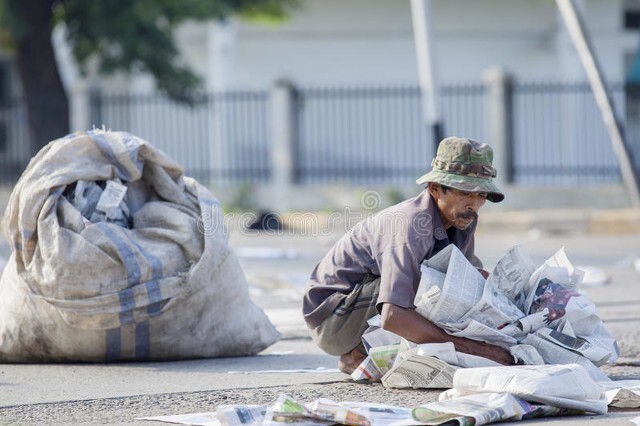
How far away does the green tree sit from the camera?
15.5 m

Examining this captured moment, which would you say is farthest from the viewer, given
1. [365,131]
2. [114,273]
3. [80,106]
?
[80,106]

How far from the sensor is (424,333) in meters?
4.81

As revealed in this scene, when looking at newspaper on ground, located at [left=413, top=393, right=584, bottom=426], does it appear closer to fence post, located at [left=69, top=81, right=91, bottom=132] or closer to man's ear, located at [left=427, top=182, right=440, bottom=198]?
man's ear, located at [left=427, top=182, right=440, bottom=198]

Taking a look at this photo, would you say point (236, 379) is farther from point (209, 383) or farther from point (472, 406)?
point (472, 406)

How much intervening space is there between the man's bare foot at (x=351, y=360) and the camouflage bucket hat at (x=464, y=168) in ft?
2.80

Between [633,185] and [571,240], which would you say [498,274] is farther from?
[633,185]

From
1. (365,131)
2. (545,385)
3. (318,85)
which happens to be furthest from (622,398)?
(318,85)

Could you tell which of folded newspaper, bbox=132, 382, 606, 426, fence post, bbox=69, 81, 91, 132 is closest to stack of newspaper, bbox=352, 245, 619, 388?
folded newspaper, bbox=132, 382, 606, 426

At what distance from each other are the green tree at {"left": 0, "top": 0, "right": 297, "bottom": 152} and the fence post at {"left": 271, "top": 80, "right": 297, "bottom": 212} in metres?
1.26

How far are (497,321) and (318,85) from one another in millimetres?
18614

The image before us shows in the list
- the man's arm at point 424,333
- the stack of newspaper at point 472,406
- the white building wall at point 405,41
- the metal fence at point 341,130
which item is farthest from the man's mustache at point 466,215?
the white building wall at point 405,41

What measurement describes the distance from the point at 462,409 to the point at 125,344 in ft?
6.97

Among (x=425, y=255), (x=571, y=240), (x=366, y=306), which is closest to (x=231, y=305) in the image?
(x=366, y=306)

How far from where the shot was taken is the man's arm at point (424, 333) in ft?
15.7
